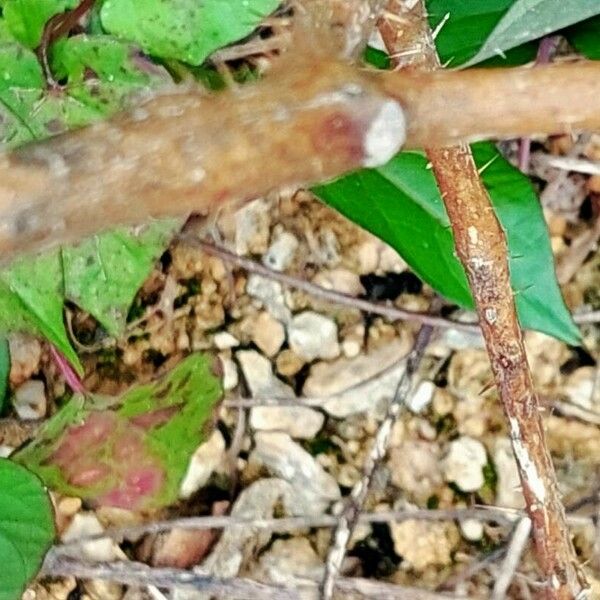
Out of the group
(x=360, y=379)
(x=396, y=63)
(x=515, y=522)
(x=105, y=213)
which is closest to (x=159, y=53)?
(x=396, y=63)

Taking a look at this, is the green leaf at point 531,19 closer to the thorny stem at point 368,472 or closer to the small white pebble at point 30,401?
the thorny stem at point 368,472

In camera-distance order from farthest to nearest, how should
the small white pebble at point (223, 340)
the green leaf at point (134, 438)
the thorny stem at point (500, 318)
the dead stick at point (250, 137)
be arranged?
the small white pebble at point (223, 340), the green leaf at point (134, 438), the thorny stem at point (500, 318), the dead stick at point (250, 137)

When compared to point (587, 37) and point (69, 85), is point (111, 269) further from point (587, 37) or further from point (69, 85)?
point (587, 37)

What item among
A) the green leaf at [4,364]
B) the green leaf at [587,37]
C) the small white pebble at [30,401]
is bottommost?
the small white pebble at [30,401]

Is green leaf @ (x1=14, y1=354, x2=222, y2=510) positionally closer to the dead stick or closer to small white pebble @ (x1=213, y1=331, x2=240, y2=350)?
small white pebble @ (x1=213, y1=331, x2=240, y2=350)

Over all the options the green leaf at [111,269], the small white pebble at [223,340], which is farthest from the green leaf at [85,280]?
the small white pebble at [223,340]

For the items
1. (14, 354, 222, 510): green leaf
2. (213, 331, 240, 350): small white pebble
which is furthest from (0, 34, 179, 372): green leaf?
(213, 331, 240, 350): small white pebble
